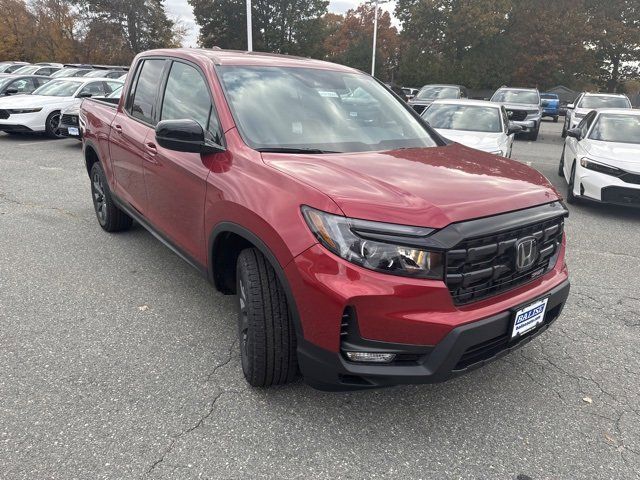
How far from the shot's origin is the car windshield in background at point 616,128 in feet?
23.3

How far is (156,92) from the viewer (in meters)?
3.81

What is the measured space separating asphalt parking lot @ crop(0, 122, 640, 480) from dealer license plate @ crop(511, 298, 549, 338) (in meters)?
0.52

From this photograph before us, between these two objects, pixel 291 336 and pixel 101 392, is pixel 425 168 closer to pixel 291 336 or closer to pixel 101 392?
pixel 291 336

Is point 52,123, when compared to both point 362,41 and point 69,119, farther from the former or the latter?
point 362,41

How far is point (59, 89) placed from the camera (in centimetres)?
1254

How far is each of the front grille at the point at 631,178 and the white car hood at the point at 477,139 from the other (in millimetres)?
1892

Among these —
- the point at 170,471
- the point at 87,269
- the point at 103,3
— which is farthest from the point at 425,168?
the point at 103,3

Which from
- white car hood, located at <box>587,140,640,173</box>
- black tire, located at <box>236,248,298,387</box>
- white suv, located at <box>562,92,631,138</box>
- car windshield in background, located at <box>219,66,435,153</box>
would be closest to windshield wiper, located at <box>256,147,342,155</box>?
car windshield in background, located at <box>219,66,435,153</box>

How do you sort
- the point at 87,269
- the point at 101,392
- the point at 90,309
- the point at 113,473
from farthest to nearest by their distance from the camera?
the point at 87,269
the point at 90,309
the point at 101,392
the point at 113,473

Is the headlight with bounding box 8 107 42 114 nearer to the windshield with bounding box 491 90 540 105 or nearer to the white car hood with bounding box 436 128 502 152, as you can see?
the white car hood with bounding box 436 128 502 152

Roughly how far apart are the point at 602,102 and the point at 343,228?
52.3ft

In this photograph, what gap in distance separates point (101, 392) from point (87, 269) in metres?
1.97

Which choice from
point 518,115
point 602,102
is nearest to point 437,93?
point 518,115

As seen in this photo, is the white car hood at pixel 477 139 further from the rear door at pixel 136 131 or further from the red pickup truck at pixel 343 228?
the rear door at pixel 136 131
